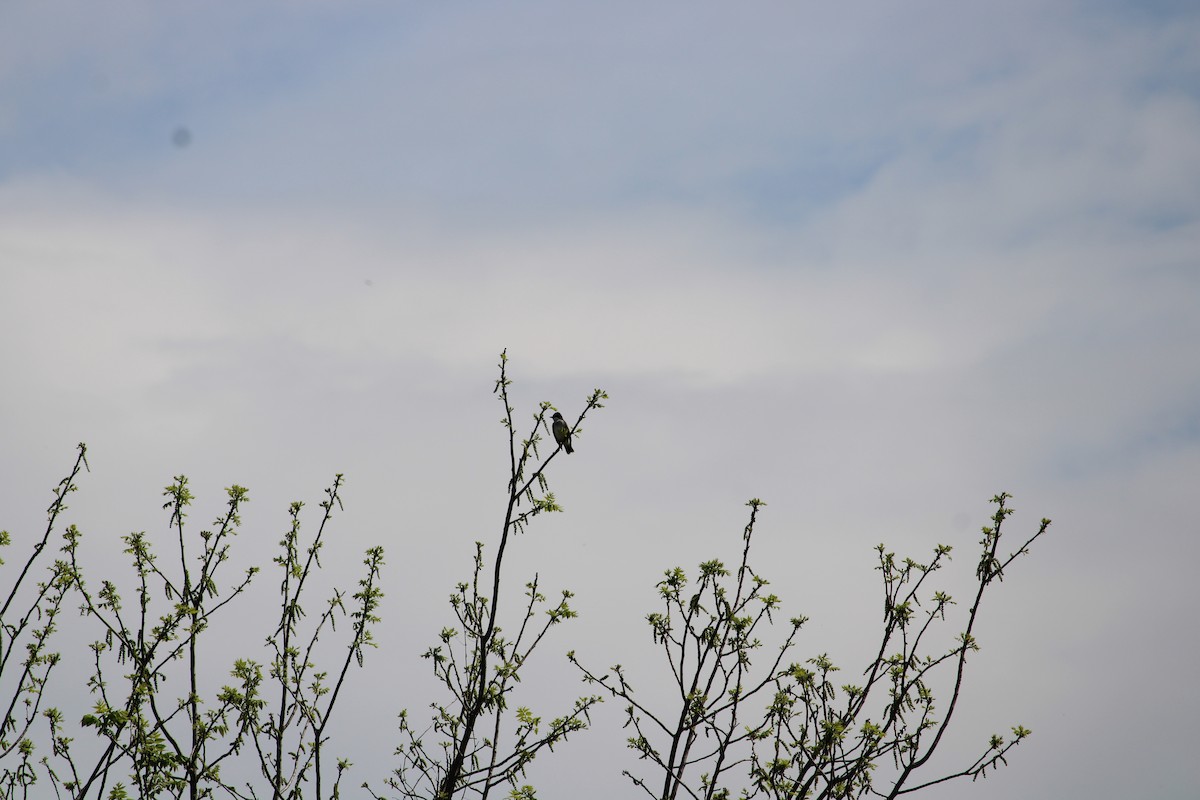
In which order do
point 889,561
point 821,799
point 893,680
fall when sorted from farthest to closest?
point 889,561 < point 893,680 < point 821,799

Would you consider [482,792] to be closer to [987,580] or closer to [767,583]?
[767,583]

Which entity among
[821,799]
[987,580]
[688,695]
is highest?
[987,580]

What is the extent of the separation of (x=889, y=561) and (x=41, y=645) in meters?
7.76

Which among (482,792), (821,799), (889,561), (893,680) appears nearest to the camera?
(821,799)

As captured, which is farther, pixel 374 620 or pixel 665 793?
pixel 374 620

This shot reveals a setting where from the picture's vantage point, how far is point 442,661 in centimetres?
948

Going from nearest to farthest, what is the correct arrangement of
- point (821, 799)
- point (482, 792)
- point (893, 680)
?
point (821, 799) → point (482, 792) → point (893, 680)

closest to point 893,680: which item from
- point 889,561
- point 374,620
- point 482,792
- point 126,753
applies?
point 889,561

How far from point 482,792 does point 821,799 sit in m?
2.55

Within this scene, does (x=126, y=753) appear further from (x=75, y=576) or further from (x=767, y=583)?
(x=767, y=583)

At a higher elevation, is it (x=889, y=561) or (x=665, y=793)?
(x=889, y=561)

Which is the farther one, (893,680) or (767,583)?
(767,583)

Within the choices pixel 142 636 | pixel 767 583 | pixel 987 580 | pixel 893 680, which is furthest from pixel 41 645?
pixel 987 580

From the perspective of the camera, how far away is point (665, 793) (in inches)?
325
